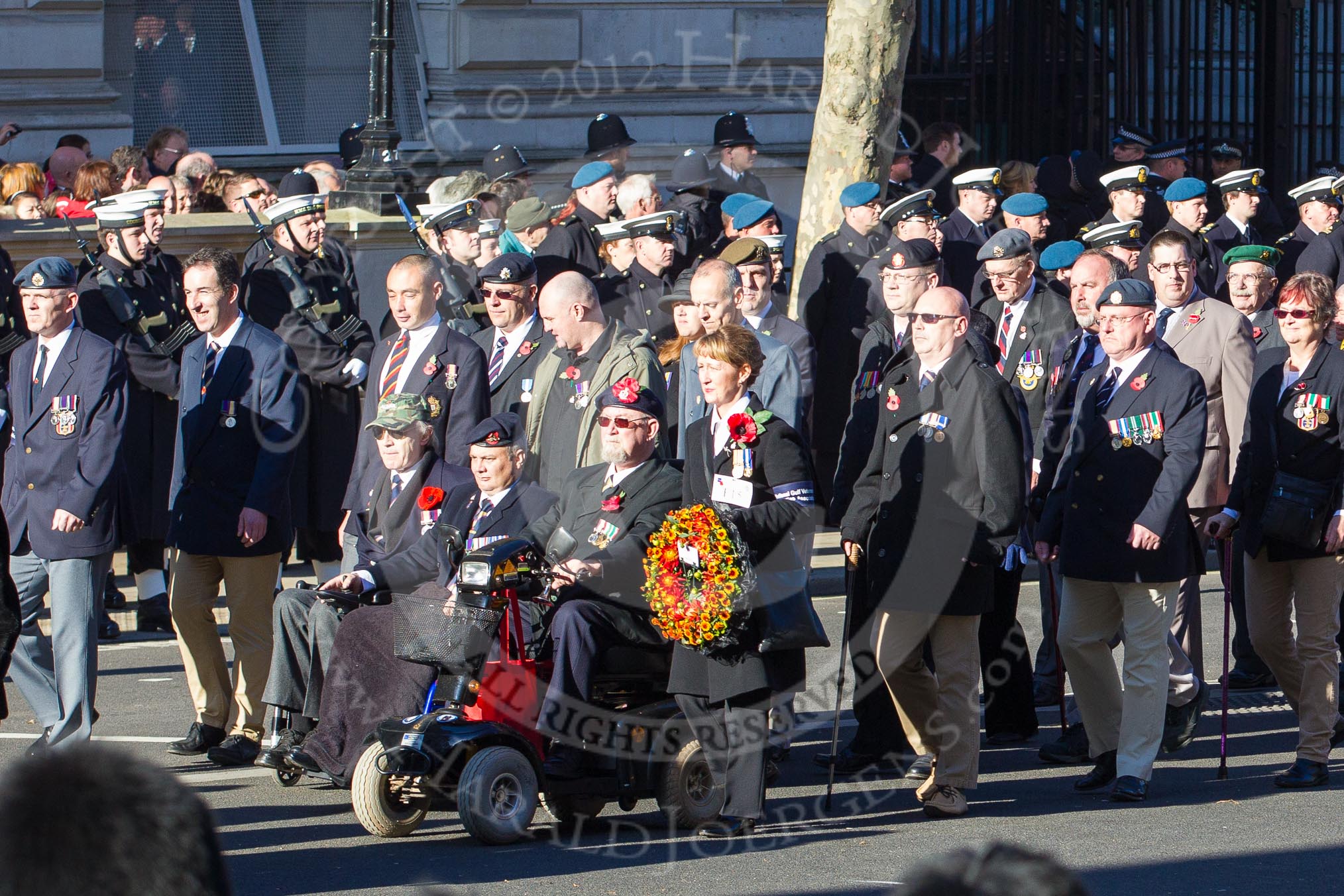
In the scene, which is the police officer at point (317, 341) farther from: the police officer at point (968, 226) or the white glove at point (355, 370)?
the police officer at point (968, 226)

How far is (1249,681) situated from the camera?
944 centimetres

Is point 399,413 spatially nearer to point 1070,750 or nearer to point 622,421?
point 622,421

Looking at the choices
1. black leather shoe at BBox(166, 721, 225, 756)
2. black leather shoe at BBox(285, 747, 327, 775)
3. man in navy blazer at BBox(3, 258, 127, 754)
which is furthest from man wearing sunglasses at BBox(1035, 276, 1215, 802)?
man in navy blazer at BBox(3, 258, 127, 754)

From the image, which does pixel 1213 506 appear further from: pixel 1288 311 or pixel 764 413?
pixel 764 413

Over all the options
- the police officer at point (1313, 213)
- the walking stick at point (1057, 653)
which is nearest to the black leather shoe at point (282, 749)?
the walking stick at point (1057, 653)

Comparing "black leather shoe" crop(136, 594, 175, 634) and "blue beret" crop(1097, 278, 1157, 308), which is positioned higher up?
"blue beret" crop(1097, 278, 1157, 308)

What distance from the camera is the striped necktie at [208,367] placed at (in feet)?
26.5

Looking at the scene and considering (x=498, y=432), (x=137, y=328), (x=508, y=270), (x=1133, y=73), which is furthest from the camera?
(x=1133, y=73)

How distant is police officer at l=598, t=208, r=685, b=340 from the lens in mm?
10352

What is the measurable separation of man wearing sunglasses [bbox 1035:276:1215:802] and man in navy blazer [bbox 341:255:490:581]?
2.62 metres

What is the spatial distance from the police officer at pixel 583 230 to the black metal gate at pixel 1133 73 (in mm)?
6464

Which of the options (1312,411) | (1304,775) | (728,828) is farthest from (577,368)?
(1304,775)

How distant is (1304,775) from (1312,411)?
4.73 ft

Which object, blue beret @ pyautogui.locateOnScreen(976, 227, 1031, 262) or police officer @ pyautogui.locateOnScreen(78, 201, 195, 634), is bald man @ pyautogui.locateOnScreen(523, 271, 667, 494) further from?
police officer @ pyautogui.locateOnScreen(78, 201, 195, 634)
